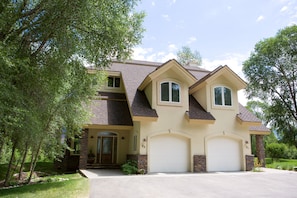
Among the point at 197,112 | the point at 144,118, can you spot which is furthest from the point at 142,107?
the point at 197,112

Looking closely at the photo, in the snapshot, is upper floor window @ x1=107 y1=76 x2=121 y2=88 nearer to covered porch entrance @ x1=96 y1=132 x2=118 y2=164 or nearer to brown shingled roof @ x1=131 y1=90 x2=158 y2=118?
brown shingled roof @ x1=131 y1=90 x2=158 y2=118

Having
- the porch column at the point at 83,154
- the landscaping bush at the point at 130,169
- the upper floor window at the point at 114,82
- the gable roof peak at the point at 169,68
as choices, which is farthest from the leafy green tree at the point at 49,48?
the upper floor window at the point at 114,82

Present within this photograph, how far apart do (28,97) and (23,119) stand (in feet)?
3.00

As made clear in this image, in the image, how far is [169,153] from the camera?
553 inches

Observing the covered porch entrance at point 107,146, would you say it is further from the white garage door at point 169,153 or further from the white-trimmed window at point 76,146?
the white garage door at point 169,153

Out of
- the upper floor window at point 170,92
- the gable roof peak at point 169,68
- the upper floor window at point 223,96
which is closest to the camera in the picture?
the gable roof peak at point 169,68

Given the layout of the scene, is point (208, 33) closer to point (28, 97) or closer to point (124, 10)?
point (124, 10)

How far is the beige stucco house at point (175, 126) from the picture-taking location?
547 inches

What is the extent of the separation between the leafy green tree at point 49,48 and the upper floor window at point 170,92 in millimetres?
5721

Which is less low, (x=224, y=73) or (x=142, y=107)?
(x=224, y=73)

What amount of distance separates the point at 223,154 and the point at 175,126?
12.0ft

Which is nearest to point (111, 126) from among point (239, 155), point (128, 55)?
point (128, 55)

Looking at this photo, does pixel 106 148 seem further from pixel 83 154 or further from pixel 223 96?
pixel 223 96

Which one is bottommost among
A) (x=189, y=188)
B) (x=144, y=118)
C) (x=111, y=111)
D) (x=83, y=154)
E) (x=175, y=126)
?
(x=189, y=188)
